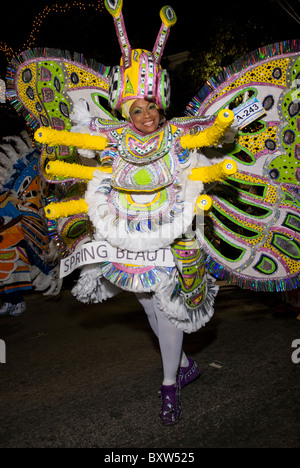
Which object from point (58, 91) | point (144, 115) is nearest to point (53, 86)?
point (58, 91)

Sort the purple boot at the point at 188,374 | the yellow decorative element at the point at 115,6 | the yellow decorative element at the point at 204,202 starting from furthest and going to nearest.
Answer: the purple boot at the point at 188,374
the yellow decorative element at the point at 115,6
the yellow decorative element at the point at 204,202

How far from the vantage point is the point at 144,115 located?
2369mm

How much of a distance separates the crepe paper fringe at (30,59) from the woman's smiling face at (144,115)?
0.74m

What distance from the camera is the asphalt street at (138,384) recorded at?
2.30 m

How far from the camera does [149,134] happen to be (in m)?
2.36

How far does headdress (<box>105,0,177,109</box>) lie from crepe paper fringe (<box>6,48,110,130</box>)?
0.57 meters

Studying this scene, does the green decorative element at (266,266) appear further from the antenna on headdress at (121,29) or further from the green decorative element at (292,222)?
the antenna on headdress at (121,29)

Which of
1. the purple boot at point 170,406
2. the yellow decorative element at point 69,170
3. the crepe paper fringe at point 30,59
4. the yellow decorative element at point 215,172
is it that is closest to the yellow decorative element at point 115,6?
the crepe paper fringe at point 30,59

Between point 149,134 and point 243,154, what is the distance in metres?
0.80

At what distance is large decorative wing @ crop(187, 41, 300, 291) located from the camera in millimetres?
2562

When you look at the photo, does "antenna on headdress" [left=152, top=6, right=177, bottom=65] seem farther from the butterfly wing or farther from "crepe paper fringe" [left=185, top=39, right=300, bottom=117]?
the butterfly wing

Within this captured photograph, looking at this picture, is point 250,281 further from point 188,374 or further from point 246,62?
Answer: point 246,62

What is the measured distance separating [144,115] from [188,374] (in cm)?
164

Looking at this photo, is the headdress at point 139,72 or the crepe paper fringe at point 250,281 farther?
the crepe paper fringe at point 250,281
